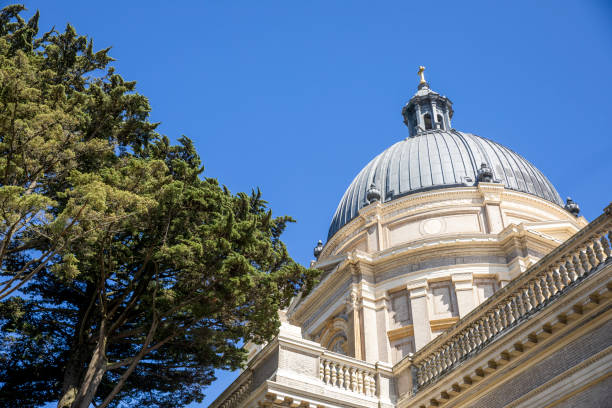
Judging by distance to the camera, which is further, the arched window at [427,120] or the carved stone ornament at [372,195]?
the arched window at [427,120]

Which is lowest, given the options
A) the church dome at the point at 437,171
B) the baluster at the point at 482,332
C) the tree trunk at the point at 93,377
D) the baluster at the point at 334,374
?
the tree trunk at the point at 93,377

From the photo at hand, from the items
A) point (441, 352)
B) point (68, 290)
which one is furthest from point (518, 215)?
point (68, 290)

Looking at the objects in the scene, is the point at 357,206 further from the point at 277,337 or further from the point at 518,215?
the point at 277,337

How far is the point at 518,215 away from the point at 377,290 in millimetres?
7956

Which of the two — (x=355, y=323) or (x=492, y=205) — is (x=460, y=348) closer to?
(x=355, y=323)

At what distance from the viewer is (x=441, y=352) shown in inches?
555

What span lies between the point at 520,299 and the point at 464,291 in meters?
12.6

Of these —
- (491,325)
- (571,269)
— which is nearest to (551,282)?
(571,269)

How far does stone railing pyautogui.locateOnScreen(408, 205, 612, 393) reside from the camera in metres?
11.4

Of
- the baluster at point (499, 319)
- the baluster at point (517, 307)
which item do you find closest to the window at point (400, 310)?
the baluster at point (499, 319)

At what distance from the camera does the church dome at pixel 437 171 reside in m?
A: 30.5

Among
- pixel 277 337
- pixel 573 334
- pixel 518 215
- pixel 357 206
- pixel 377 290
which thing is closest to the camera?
pixel 573 334

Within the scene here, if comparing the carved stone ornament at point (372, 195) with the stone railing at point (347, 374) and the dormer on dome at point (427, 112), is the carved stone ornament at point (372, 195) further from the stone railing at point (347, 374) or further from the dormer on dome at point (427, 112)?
the stone railing at point (347, 374)

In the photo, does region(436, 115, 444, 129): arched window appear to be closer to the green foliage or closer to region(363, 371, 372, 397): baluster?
the green foliage
